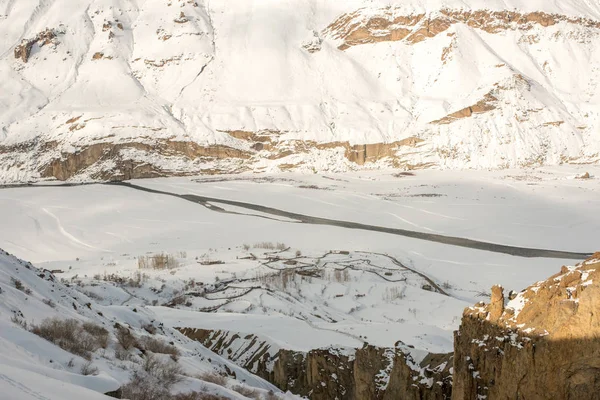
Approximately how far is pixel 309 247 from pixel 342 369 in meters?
22.9

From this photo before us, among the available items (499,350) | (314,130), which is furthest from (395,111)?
(499,350)

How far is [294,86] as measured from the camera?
94062 mm

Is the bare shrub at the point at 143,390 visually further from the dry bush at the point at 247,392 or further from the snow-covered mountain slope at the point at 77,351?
the dry bush at the point at 247,392

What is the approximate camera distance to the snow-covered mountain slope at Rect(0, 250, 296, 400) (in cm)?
576

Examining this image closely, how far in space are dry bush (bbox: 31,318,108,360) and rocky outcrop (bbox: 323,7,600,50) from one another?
96358 millimetres

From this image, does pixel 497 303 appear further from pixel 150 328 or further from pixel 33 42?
pixel 33 42

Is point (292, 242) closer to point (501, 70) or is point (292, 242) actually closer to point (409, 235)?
point (409, 235)

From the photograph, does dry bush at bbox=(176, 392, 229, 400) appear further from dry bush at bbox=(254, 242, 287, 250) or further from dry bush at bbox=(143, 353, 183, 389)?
dry bush at bbox=(254, 242, 287, 250)

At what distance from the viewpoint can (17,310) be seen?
30.5ft

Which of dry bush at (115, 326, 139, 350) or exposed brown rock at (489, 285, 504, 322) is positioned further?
dry bush at (115, 326, 139, 350)

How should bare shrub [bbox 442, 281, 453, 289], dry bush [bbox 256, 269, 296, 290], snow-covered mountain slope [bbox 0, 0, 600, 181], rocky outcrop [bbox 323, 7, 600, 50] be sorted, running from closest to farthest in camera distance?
dry bush [bbox 256, 269, 296, 290]
bare shrub [bbox 442, 281, 453, 289]
snow-covered mountain slope [bbox 0, 0, 600, 181]
rocky outcrop [bbox 323, 7, 600, 50]

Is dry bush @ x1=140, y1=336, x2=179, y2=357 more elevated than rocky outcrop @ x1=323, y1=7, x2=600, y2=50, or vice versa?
rocky outcrop @ x1=323, y1=7, x2=600, y2=50

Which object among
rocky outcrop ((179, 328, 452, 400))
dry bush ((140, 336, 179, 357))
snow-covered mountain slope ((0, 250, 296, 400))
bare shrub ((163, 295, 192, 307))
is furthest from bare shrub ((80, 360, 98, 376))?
bare shrub ((163, 295, 192, 307))

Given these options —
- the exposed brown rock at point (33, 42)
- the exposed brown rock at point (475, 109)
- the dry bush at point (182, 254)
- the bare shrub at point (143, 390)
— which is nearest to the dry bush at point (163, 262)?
the dry bush at point (182, 254)
